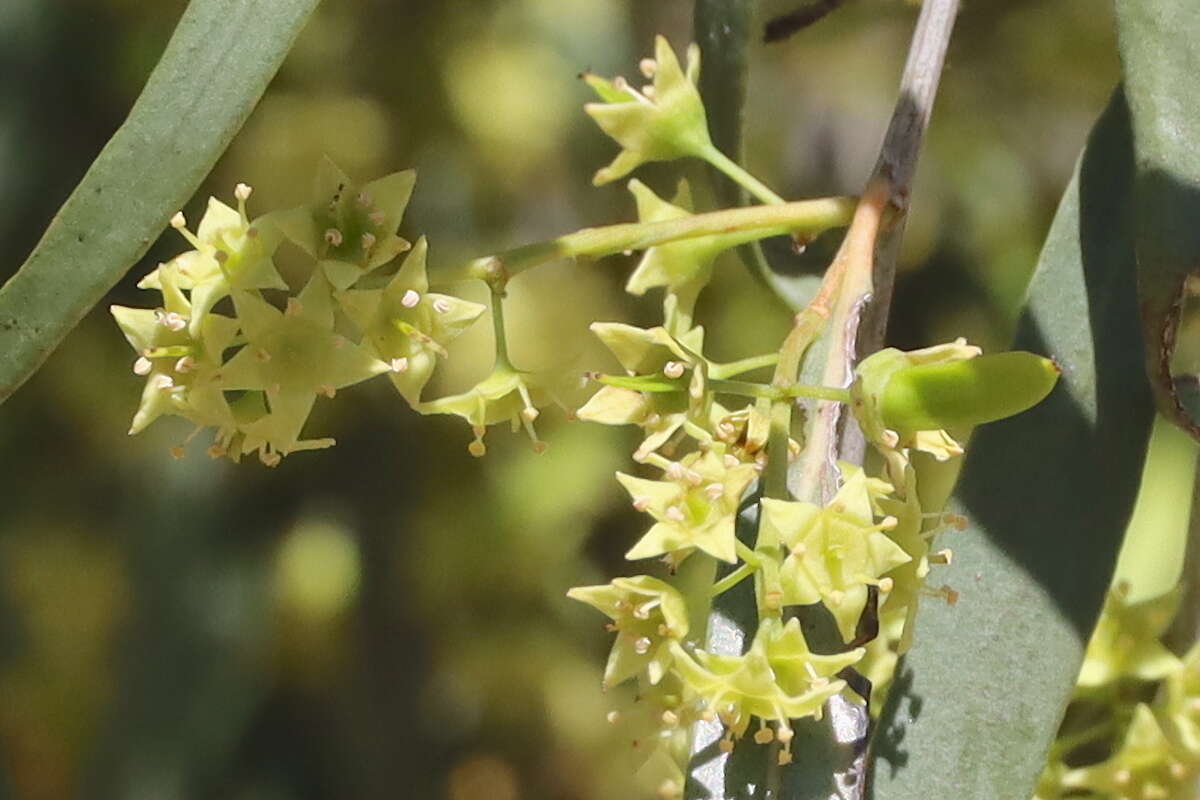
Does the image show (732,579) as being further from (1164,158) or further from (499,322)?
(1164,158)

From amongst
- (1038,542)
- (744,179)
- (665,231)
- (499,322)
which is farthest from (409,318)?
(1038,542)

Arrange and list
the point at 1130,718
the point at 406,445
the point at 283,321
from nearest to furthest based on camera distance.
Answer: the point at 283,321
the point at 1130,718
the point at 406,445

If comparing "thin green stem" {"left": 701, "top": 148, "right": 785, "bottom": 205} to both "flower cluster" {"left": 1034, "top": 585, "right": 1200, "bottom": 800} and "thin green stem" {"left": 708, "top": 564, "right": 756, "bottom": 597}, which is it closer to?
"thin green stem" {"left": 708, "top": 564, "right": 756, "bottom": 597}

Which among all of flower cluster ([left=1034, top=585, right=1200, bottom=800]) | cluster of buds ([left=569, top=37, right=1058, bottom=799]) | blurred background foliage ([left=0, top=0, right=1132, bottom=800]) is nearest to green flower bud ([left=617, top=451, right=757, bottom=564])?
cluster of buds ([left=569, top=37, right=1058, bottom=799])

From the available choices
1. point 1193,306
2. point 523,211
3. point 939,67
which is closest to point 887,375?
point 939,67

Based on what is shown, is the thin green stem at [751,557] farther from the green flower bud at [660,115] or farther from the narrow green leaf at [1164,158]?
the green flower bud at [660,115]
